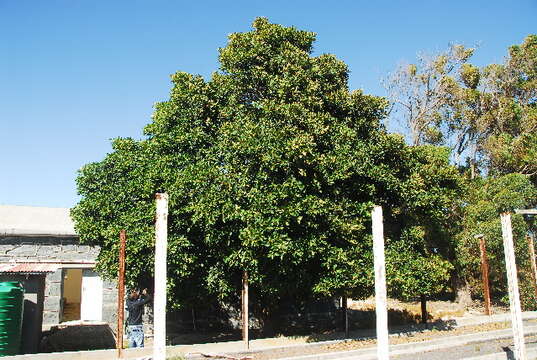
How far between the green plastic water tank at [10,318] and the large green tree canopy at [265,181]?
9.78 ft

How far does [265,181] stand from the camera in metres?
13.6

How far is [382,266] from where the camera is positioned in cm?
732

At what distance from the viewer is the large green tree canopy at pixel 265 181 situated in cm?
1361

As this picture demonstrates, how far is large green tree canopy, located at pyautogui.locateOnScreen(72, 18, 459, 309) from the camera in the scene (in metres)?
13.6

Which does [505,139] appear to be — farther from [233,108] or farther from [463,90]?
[233,108]

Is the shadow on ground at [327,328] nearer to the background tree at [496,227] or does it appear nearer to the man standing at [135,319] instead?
the man standing at [135,319]

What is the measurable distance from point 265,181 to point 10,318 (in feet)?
24.3

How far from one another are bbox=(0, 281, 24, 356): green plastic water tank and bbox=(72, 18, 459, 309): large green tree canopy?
298 cm

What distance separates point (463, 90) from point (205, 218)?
21.1m

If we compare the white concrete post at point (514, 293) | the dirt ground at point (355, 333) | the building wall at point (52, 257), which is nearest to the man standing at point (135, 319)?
the dirt ground at point (355, 333)

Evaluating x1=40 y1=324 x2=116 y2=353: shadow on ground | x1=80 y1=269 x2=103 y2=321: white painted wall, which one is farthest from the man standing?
x1=80 y1=269 x2=103 y2=321: white painted wall

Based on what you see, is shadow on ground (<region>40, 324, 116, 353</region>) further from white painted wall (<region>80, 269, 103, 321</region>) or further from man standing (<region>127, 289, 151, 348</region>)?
man standing (<region>127, 289, 151, 348</region>)

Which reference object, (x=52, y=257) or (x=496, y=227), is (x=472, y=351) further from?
(x=52, y=257)

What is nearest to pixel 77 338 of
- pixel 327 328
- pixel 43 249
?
pixel 43 249
